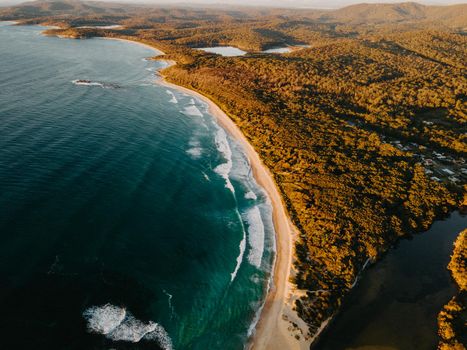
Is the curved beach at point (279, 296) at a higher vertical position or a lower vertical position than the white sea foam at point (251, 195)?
lower

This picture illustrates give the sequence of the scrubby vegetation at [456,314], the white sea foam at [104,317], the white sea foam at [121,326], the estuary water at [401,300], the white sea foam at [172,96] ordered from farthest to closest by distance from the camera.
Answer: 1. the white sea foam at [172,96]
2. the estuary water at [401,300]
3. the scrubby vegetation at [456,314]
4. the white sea foam at [104,317]
5. the white sea foam at [121,326]

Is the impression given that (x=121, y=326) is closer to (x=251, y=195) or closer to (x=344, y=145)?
(x=251, y=195)

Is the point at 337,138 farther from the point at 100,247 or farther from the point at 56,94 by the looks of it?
the point at 56,94

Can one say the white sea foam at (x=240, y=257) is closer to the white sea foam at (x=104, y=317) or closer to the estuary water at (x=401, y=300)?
the estuary water at (x=401, y=300)

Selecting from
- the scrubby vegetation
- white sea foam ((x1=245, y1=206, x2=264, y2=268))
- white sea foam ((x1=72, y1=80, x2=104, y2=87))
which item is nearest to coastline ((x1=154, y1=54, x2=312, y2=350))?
white sea foam ((x1=245, y1=206, x2=264, y2=268))

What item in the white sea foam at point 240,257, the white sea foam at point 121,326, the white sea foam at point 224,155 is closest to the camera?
the white sea foam at point 121,326

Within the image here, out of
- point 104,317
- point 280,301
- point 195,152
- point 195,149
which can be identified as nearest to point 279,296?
point 280,301

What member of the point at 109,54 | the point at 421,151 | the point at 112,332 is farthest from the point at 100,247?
the point at 109,54

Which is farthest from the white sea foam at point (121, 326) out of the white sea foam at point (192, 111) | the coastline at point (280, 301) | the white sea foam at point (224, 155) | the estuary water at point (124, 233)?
the white sea foam at point (192, 111)
